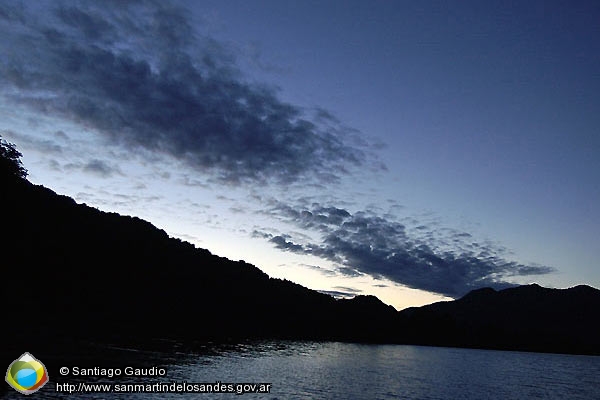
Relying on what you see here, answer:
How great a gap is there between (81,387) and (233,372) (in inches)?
1583

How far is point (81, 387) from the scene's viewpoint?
165 ft

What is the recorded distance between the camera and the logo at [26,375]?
43.3 metres

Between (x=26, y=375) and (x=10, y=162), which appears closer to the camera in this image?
(x=26, y=375)

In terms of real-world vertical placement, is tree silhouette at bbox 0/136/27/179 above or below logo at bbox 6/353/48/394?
above

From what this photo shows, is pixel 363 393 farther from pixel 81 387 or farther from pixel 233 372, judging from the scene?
pixel 81 387

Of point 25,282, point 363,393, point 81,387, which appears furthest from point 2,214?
point 363,393

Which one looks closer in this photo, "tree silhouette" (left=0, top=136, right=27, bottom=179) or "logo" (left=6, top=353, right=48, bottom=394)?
"logo" (left=6, top=353, right=48, bottom=394)

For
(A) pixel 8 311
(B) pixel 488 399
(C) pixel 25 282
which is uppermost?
(C) pixel 25 282

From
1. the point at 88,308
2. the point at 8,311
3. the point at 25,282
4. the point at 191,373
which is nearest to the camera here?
the point at 191,373

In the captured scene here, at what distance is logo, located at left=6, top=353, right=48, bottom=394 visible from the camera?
43281 mm

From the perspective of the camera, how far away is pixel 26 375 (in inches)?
1746

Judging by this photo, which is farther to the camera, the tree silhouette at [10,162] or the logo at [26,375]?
the tree silhouette at [10,162]

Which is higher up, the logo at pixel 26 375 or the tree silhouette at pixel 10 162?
the tree silhouette at pixel 10 162

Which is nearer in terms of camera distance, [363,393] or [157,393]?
[157,393]
